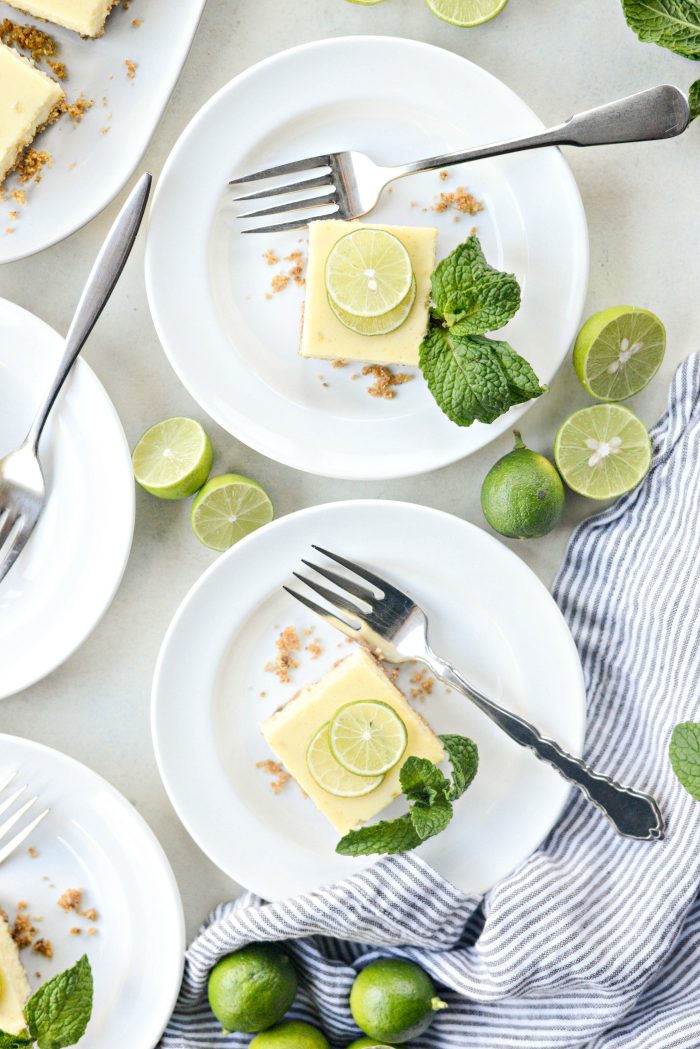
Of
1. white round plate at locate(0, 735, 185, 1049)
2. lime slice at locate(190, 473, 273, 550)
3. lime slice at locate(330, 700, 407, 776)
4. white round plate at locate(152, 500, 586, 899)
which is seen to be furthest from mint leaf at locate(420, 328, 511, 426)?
white round plate at locate(0, 735, 185, 1049)

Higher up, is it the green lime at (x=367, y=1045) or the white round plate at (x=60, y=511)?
the white round plate at (x=60, y=511)

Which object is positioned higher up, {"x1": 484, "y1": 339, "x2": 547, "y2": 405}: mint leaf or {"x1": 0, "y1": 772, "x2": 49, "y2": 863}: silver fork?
{"x1": 484, "y1": 339, "x2": 547, "y2": 405}: mint leaf

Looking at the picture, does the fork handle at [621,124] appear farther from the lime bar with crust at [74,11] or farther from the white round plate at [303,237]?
the lime bar with crust at [74,11]

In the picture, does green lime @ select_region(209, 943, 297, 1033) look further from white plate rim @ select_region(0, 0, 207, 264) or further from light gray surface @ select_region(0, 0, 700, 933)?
white plate rim @ select_region(0, 0, 207, 264)

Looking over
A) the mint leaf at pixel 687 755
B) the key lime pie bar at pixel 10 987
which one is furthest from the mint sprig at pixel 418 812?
the key lime pie bar at pixel 10 987

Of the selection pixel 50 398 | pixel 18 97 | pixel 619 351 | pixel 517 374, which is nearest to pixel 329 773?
pixel 517 374

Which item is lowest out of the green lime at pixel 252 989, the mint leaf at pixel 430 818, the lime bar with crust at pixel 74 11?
the green lime at pixel 252 989
